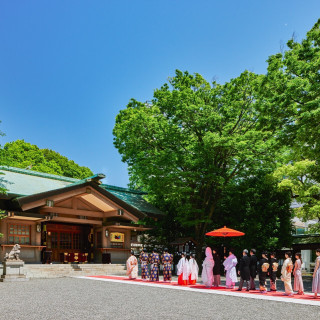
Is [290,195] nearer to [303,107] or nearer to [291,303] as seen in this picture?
[303,107]

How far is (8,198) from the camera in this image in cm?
2130

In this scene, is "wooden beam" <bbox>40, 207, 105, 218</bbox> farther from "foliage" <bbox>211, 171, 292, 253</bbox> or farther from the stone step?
"foliage" <bbox>211, 171, 292, 253</bbox>

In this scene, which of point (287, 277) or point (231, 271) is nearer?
point (287, 277)

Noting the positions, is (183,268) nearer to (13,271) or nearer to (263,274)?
(263,274)

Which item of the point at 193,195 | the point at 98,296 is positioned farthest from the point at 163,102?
the point at 98,296

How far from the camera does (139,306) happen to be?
10148 mm

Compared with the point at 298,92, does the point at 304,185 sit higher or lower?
lower

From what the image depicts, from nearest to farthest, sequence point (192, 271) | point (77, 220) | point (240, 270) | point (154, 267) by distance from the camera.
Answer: point (240, 270)
point (192, 271)
point (154, 267)
point (77, 220)

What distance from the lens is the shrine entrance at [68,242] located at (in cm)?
2478

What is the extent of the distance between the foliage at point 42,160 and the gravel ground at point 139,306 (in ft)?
118

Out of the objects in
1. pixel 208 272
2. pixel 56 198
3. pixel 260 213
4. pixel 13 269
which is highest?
pixel 56 198

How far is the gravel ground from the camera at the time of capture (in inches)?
346

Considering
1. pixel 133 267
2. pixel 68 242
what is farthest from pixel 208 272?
pixel 68 242

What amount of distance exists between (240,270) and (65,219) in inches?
499
